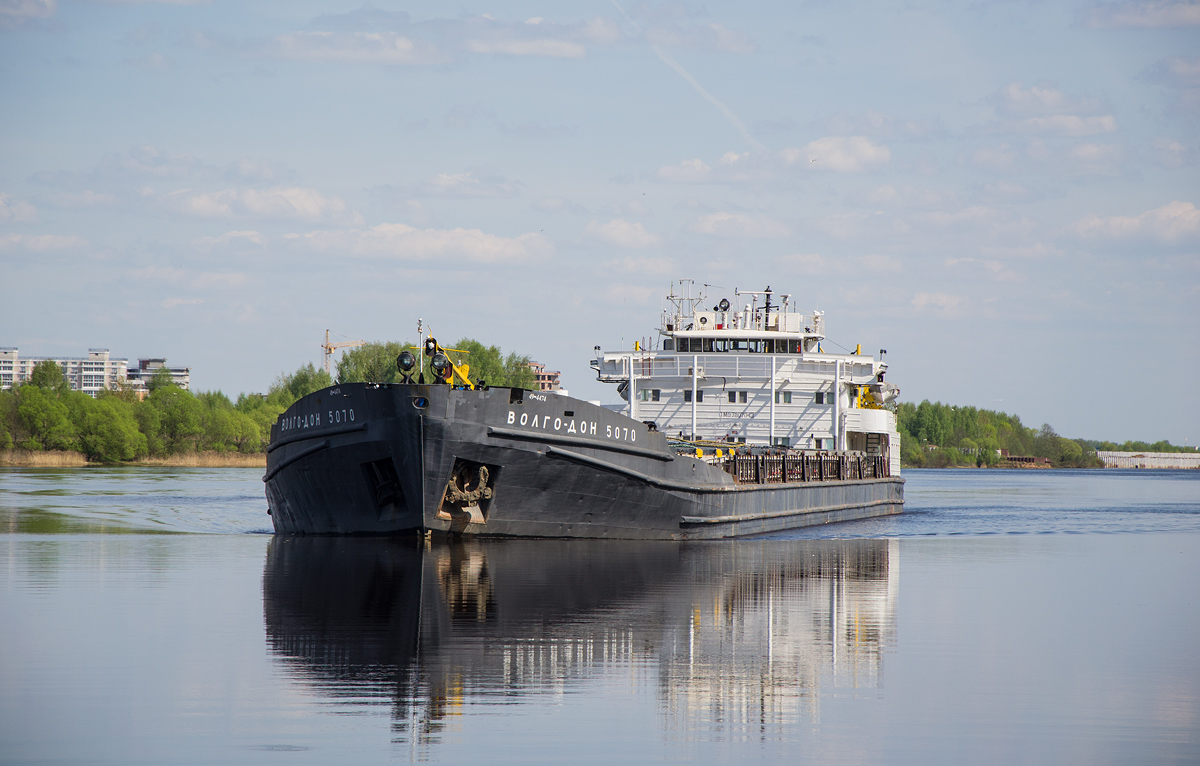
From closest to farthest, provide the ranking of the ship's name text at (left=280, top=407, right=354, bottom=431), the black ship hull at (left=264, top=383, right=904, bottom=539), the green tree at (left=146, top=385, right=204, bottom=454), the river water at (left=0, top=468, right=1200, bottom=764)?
the river water at (left=0, top=468, right=1200, bottom=764) → the black ship hull at (left=264, top=383, right=904, bottom=539) → the ship's name text at (left=280, top=407, right=354, bottom=431) → the green tree at (left=146, top=385, right=204, bottom=454)

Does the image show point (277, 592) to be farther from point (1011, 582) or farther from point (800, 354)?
point (800, 354)

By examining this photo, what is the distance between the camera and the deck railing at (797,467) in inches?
Answer: 1069

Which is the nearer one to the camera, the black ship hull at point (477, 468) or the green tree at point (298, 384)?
the black ship hull at point (477, 468)

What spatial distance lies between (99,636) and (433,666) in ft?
11.0

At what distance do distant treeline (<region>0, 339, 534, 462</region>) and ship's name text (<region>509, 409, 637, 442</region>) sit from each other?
177 feet

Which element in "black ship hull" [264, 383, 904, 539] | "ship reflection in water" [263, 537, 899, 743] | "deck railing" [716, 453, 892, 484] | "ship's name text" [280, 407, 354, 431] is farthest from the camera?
"deck railing" [716, 453, 892, 484]

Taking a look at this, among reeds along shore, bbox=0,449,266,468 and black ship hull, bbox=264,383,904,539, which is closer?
black ship hull, bbox=264,383,904,539

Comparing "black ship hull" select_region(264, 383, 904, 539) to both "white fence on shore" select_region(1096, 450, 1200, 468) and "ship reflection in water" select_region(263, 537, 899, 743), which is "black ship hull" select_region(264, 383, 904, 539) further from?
"white fence on shore" select_region(1096, 450, 1200, 468)

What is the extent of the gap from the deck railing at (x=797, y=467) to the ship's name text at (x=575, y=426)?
15.8ft

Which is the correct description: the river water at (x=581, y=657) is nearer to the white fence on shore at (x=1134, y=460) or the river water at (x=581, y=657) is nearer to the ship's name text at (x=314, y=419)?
the ship's name text at (x=314, y=419)

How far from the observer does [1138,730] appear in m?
8.01

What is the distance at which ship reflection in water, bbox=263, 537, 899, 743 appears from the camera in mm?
8820

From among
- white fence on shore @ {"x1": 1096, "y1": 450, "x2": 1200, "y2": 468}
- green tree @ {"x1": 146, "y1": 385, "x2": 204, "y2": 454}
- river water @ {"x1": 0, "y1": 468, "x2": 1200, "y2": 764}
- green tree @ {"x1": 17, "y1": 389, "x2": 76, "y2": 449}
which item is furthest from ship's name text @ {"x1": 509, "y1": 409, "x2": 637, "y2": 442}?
white fence on shore @ {"x1": 1096, "y1": 450, "x2": 1200, "y2": 468}

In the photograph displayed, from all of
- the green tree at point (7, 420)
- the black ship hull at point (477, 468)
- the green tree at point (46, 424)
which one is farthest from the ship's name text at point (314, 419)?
the green tree at point (7, 420)
